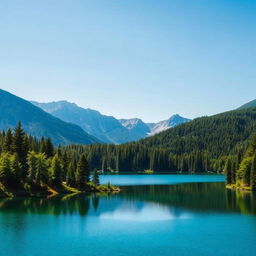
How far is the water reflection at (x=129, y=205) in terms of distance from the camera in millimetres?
81562

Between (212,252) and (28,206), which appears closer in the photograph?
(212,252)

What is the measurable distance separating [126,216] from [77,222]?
12.6m

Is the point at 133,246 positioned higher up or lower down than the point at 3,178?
lower down

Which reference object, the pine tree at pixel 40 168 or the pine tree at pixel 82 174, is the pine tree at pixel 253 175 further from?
the pine tree at pixel 40 168

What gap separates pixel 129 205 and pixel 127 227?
29396mm

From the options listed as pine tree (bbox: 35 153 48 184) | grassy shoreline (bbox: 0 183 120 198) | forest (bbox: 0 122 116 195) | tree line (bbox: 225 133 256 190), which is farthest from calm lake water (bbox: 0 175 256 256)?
tree line (bbox: 225 133 256 190)

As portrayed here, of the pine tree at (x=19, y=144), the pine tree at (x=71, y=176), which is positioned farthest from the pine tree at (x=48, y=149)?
the pine tree at (x=71, y=176)

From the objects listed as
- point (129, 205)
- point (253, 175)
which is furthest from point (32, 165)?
point (253, 175)

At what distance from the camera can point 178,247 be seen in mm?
51844

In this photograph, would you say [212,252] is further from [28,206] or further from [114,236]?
[28,206]

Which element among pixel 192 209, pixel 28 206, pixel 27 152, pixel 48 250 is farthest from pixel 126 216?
pixel 27 152

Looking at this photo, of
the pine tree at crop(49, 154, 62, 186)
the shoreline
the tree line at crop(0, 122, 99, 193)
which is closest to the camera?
the tree line at crop(0, 122, 99, 193)

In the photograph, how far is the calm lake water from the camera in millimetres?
50625

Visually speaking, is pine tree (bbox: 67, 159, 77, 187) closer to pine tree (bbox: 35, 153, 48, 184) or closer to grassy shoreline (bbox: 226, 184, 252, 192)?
pine tree (bbox: 35, 153, 48, 184)
